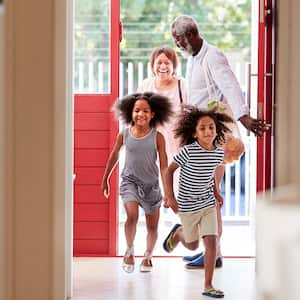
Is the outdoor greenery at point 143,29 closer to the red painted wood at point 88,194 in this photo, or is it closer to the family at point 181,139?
the family at point 181,139

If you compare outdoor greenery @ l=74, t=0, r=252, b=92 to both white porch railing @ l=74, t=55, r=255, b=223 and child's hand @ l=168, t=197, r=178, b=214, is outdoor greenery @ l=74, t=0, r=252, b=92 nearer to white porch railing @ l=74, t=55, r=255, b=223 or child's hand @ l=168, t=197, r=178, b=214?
white porch railing @ l=74, t=55, r=255, b=223

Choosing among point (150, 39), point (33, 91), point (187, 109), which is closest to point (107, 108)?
point (187, 109)

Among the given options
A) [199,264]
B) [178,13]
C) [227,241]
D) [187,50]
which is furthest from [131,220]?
[178,13]

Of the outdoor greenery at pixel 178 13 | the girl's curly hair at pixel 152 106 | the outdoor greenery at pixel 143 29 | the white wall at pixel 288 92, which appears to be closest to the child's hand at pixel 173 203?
the girl's curly hair at pixel 152 106

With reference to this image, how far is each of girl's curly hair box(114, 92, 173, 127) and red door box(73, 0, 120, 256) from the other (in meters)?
0.31

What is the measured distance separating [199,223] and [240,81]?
2018mm

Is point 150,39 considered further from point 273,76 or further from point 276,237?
point 276,237

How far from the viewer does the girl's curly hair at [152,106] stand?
4.15 metres

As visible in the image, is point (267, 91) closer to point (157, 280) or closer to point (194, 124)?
point (194, 124)

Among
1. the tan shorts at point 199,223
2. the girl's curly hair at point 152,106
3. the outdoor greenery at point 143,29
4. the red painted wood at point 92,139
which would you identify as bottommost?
the tan shorts at point 199,223

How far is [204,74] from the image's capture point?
4312mm

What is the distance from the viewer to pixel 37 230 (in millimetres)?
3172

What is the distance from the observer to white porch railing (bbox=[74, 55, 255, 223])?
452 centimetres

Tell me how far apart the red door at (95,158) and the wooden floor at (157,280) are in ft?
0.73
